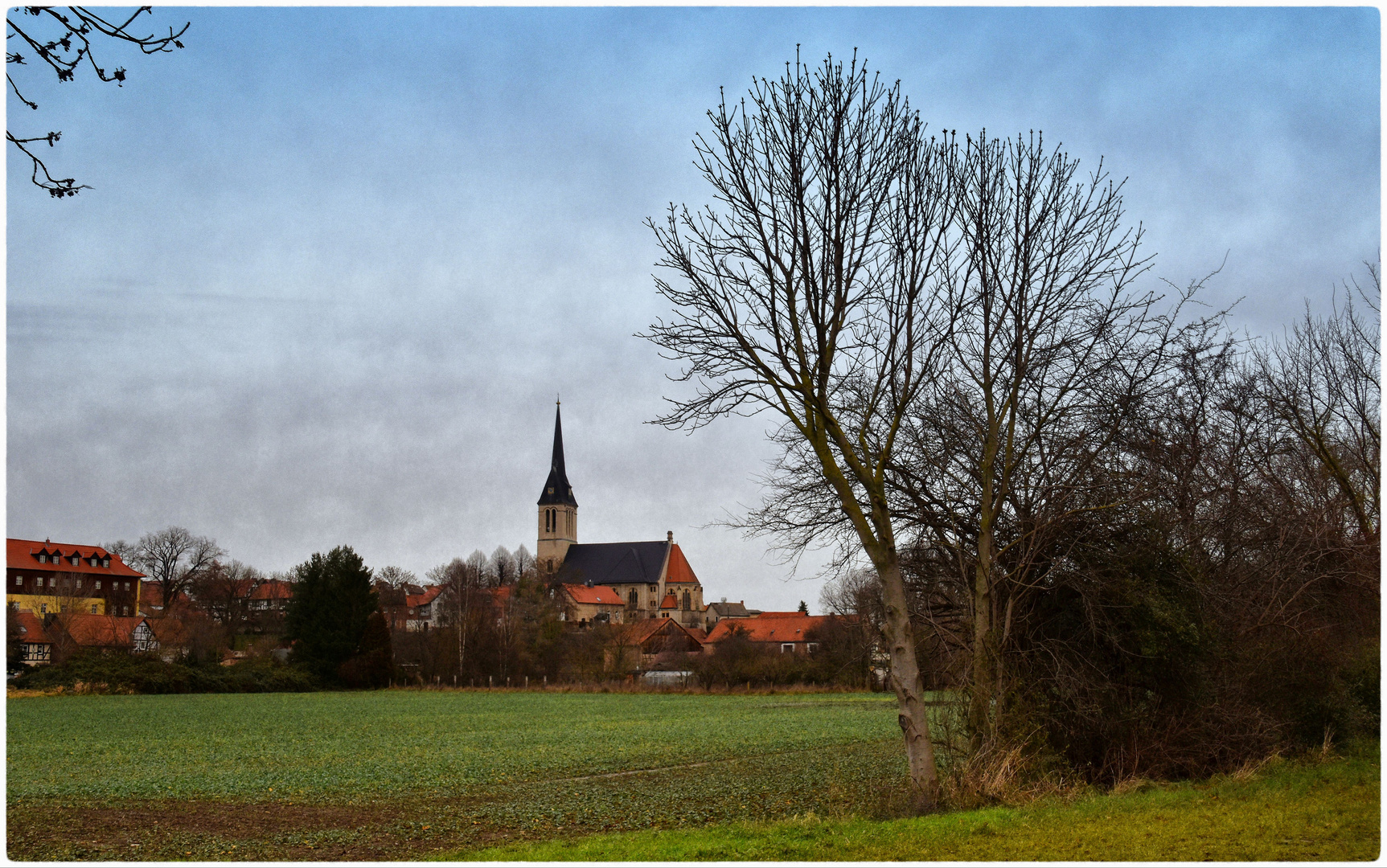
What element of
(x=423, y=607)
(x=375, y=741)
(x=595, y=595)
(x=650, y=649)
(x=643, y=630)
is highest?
(x=595, y=595)

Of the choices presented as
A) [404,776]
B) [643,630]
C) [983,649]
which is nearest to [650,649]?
[643,630]

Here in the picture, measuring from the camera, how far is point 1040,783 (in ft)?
42.4

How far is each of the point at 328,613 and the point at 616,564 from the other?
3048 inches

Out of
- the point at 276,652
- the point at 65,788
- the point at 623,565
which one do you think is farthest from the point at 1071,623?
the point at 623,565

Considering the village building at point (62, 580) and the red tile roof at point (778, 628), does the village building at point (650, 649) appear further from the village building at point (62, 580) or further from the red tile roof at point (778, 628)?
the village building at point (62, 580)

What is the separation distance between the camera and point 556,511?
148750 millimetres

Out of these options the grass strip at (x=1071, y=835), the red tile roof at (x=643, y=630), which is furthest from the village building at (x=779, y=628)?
the grass strip at (x=1071, y=835)

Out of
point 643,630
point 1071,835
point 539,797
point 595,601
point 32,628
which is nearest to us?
point 1071,835

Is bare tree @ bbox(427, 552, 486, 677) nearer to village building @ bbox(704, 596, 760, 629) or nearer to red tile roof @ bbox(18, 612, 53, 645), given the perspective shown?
red tile roof @ bbox(18, 612, 53, 645)

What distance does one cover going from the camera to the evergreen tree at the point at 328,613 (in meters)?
67.3

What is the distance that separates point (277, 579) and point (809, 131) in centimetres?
9726

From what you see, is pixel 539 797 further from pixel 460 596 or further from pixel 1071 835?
pixel 460 596

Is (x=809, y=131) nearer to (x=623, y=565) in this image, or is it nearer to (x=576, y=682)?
(x=576, y=682)

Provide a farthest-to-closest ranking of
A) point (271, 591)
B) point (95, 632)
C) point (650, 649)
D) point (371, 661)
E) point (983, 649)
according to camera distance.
Answer: point (271, 591) < point (650, 649) < point (371, 661) < point (95, 632) < point (983, 649)
